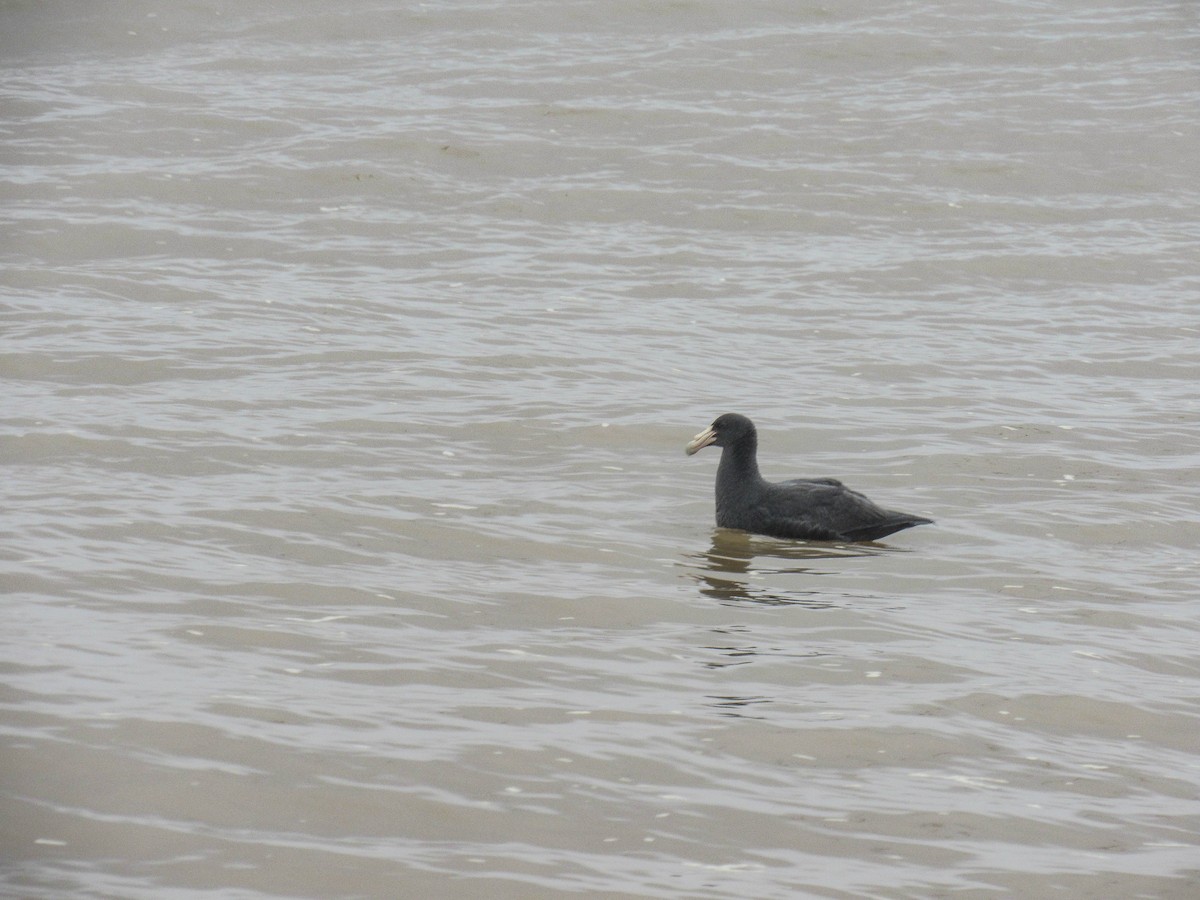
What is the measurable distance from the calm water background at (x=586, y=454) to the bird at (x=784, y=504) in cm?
31

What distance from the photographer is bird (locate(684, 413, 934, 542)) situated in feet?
37.4

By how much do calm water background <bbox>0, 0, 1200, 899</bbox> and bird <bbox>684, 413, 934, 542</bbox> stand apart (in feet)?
1.03

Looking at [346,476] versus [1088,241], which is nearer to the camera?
[346,476]

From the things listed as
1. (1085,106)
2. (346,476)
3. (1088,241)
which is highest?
(1085,106)

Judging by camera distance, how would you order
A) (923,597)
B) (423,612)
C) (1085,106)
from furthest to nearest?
(1085,106), (923,597), (423,612)

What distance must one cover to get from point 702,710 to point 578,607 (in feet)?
5.37

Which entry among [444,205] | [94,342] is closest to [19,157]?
[444,205]

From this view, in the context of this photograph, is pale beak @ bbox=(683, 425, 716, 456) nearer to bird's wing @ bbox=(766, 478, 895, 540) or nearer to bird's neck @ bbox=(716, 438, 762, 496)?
bird's neck @ bbox=(716, 438, 762, 496)

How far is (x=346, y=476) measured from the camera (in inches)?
471

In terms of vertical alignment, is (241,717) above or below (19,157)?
below

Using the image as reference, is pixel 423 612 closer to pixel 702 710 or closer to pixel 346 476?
pixel 702 710

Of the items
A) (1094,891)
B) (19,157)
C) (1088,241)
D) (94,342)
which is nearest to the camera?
(1094,891)

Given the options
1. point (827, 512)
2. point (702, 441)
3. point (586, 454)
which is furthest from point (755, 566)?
point (586, 454)

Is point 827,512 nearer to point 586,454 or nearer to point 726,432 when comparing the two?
point 726,432
